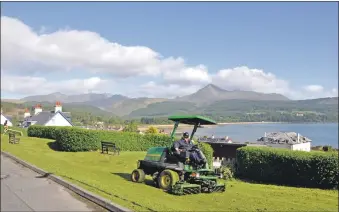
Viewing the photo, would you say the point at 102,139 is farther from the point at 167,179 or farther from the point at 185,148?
the point at 185,148

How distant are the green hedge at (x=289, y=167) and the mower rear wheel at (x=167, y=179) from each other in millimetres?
7549

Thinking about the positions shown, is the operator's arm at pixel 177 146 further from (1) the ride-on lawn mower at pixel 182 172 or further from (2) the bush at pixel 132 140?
(2) the bush at pixel 132 140

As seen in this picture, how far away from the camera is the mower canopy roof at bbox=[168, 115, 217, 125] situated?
1291 centimetres

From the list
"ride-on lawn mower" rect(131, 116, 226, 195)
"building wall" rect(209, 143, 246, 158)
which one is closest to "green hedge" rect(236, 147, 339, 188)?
"building wall" rect(209, 143, 246, 158)

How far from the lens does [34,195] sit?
10.8 m

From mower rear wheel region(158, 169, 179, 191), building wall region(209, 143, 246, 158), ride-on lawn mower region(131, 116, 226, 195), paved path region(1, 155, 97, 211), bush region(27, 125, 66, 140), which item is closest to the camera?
paved path region(1, 155, 97, 211)

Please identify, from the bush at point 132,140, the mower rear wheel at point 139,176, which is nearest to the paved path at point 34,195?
the mower rear wheel at point 139,176

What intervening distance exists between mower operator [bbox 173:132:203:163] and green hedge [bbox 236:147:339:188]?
6.85m

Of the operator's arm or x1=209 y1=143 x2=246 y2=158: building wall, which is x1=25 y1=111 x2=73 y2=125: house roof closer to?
x1=209 y1=143 x2=246 y2=158: building wall

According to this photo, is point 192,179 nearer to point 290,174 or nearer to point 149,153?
point 149,153

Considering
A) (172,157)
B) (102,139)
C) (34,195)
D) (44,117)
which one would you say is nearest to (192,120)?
(172,157)

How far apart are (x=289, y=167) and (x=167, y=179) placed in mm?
7797

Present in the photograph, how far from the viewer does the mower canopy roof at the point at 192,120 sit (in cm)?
1291

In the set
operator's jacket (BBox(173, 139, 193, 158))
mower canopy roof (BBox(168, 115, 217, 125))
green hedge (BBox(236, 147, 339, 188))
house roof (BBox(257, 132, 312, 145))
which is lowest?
green hedge (BBox(236, 147, 339, 188))
